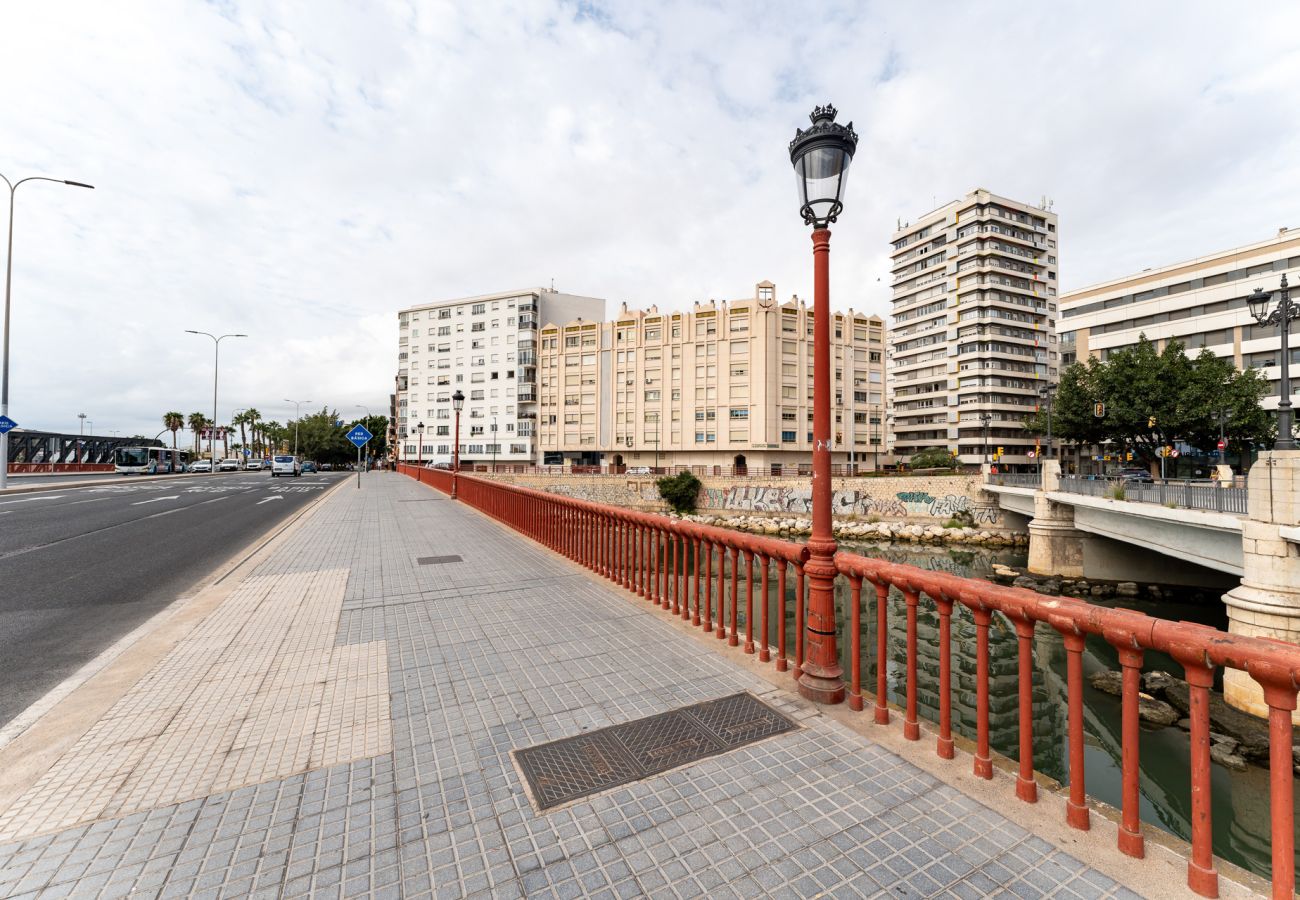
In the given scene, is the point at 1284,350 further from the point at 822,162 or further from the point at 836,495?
the point at 836,495

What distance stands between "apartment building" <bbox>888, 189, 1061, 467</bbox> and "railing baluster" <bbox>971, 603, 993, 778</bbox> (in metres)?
62.6

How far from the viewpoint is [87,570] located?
7.86 metres

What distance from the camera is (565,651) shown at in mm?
4430

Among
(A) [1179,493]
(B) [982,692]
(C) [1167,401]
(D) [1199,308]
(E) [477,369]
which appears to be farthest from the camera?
(E) [477,369]

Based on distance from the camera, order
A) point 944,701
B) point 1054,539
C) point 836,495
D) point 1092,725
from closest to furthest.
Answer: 1. point 944,701
2. point 1092,725
3. point 1054,539
4. point 836,495

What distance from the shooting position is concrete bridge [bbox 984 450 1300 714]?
10273 mm

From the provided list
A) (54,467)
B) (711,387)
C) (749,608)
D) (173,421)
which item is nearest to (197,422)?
(173,421)

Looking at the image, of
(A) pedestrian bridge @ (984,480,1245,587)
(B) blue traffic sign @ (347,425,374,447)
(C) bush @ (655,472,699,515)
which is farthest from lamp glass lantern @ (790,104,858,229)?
(C) bush @ (655,472,699,515)

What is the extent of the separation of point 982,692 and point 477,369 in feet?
232

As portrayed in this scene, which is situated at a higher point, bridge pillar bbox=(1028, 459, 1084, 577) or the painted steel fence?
the painted steel fence

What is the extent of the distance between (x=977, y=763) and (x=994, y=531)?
35.1 m

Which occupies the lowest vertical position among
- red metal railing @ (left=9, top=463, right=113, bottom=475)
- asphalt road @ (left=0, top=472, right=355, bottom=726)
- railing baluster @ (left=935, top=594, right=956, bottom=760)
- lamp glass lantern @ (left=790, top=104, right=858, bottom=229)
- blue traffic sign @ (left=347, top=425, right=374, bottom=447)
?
asphalt road @ (left=0, top=472, right=355, bottom=726)

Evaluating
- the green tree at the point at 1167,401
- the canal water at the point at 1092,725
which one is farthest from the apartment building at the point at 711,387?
the canal water at the point at 1092,725

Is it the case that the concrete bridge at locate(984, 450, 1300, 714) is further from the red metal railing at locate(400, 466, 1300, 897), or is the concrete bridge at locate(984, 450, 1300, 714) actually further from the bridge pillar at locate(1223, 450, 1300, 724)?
the red metal railing at locate(400, 466, 1300, 897)
